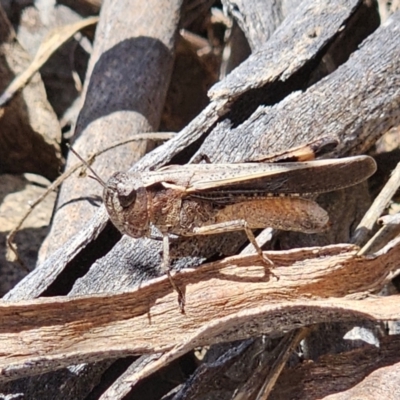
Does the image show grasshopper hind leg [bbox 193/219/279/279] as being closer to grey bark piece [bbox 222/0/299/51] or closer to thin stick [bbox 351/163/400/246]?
thin stick [bbox 351/163/400/246]

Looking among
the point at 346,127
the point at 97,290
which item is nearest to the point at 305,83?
the point at 346,127

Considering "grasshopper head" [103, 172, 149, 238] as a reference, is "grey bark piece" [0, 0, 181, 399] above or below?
above

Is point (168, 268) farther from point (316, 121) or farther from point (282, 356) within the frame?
point (316, 121)

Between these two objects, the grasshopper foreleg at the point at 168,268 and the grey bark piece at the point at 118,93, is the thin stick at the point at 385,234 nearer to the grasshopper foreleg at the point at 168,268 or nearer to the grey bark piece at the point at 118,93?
the grasshopper foreleg at the point at 168,268

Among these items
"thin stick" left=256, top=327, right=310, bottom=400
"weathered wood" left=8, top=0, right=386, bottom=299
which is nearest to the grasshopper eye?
"weathered wood" left=8, top=0, right=386, bottom=299

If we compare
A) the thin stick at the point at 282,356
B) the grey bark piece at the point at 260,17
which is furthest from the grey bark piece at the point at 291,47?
the thin stick at the point at 282,356

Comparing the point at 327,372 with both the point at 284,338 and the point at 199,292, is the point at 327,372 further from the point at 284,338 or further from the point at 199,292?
the point at 199,292

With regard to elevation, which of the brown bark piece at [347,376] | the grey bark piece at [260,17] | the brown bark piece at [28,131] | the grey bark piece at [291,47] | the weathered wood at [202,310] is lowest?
the brown bark piece at [347,376]

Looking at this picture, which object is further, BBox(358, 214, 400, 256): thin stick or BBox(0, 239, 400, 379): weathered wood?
BBox(358, 214, 400, 256): thin stick
